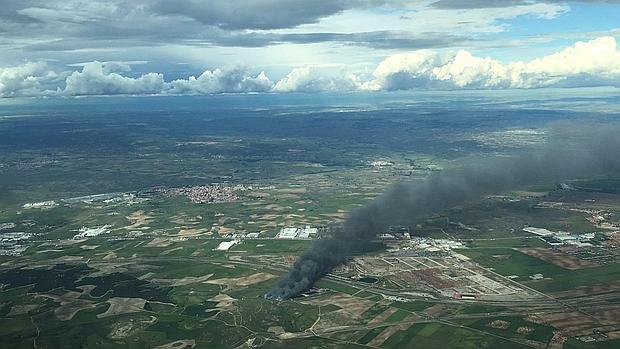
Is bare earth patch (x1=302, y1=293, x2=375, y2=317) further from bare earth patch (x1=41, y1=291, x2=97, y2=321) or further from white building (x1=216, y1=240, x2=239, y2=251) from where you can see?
white building (x1=216, y1=240, x2=239, y2=251)

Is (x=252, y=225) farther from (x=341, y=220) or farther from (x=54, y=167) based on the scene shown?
(x=54, y=167)

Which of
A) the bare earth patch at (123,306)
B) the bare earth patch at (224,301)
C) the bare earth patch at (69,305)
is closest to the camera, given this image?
the bare earth patch at (69,305)

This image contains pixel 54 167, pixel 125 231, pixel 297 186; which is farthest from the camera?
pixel 54 167

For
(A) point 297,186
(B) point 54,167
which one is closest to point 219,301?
(A) point 297,186

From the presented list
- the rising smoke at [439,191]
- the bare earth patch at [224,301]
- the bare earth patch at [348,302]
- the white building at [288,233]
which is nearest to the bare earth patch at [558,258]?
the rising smoke at [439,191]

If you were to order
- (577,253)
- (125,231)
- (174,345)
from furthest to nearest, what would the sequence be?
(125,231) < (577,253) < (174,345)

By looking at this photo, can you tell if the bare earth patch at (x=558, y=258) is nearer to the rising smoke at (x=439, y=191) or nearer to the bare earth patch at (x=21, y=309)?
the rising smoke at (x=439, y=191)

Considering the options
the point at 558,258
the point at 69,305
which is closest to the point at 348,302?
the point at 69,305

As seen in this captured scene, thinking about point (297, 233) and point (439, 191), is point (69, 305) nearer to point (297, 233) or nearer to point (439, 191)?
point (297, 233)
